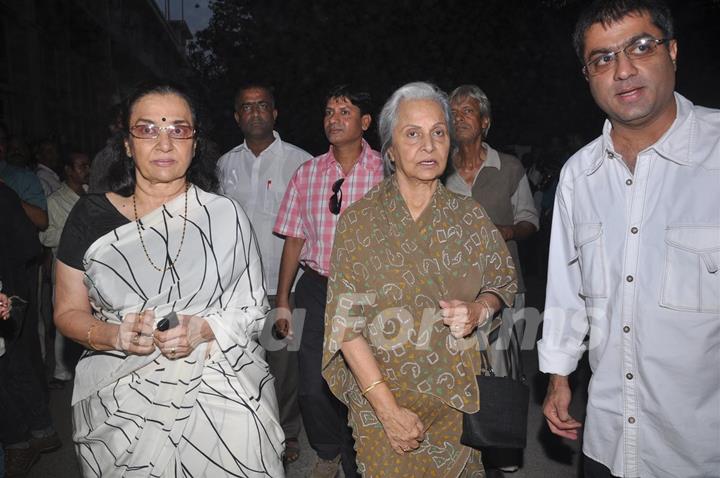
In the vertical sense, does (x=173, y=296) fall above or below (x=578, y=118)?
below

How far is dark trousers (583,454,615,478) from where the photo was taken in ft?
8.12

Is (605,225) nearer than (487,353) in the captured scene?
Yes

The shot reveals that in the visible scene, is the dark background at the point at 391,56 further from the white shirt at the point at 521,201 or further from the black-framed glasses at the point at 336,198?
the black-framed glasses at the point at 336,198

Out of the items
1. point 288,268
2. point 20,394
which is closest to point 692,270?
point 288,268

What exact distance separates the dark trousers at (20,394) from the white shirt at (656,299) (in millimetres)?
3496

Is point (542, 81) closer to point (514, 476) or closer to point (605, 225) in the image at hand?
point (514, 476)

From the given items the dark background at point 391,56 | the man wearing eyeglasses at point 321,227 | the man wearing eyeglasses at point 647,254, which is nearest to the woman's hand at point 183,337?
the man wearing eyeglasses at point 647,254

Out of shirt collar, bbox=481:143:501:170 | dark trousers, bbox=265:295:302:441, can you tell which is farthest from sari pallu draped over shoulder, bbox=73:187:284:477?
shirt collar, bbox=481:143:501:170

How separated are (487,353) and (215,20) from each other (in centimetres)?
1580

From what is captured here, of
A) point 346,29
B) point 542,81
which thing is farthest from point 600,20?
point 542,81

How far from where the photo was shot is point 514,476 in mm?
4480

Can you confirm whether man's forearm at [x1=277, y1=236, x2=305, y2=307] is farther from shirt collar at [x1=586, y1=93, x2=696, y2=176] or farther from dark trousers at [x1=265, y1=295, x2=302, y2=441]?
shirt collar at [x1=586, y1=93, x2=696, y2=176]

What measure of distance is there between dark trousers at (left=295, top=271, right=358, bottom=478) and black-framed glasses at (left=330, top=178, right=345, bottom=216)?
0.44 metres

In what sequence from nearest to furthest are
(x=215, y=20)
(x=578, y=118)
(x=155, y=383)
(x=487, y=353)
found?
(x=155, y=383), (x=487, y=353), (x=215, y=20), (x=578, y=118)
